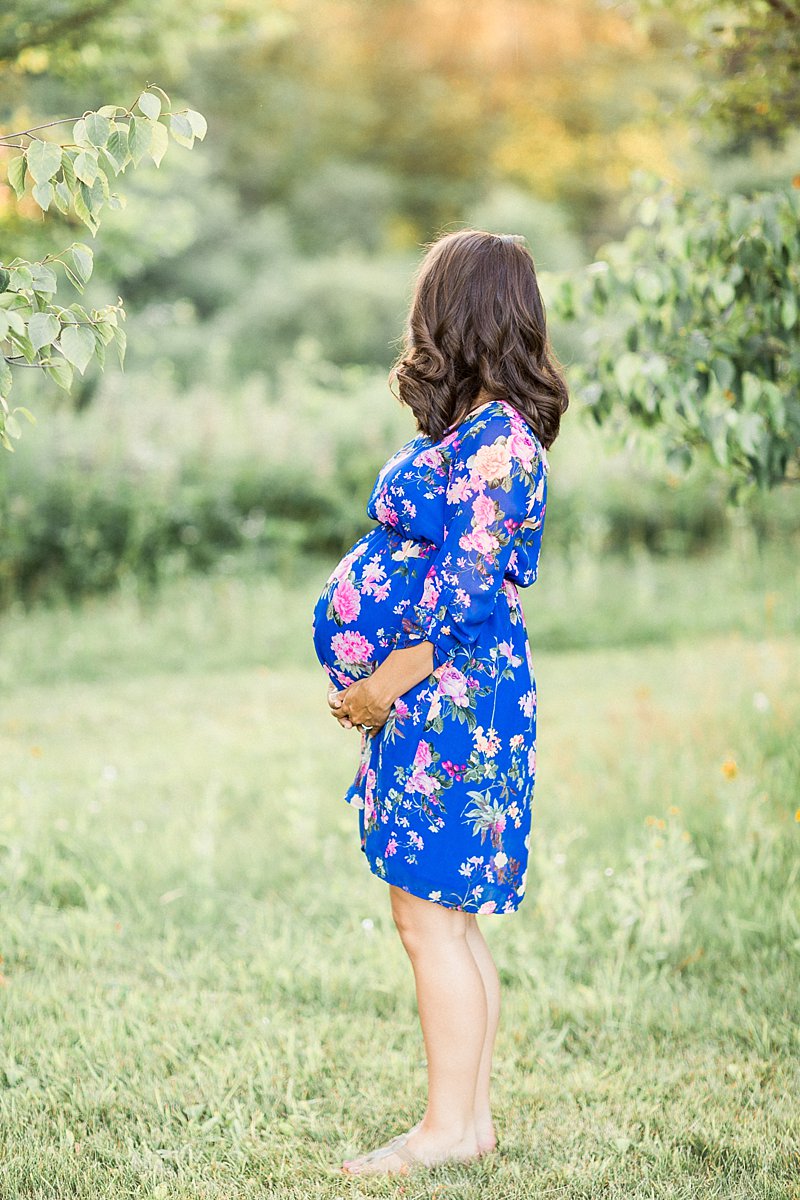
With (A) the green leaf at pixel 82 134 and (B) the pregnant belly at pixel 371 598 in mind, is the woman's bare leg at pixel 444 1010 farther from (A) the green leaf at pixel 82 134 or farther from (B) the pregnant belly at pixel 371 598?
(A) the green leaf at pixel 82 134

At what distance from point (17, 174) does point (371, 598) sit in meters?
1.01

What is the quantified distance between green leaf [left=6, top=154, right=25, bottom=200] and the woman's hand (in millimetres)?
1101

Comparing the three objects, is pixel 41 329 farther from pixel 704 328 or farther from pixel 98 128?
pixel 704 328

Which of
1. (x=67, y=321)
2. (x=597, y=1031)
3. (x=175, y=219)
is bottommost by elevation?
(x=597, y=1031)

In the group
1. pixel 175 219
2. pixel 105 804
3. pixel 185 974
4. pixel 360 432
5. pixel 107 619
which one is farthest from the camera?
pixel 360 432

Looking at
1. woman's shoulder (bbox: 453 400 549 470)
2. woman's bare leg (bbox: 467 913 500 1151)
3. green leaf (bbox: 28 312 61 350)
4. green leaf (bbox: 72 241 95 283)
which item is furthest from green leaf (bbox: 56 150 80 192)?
woman's bare leg (bbox: 467 913 500 1151)

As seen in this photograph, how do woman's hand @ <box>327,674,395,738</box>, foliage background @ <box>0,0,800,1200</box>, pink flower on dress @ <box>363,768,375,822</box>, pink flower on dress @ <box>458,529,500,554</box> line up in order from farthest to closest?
1. foliage background @ <box>0,0,800,1200</box>
2. pink flower on dress @ <box>363,768,375,822</box>
3. woman's hand @ <box>327,674,395,738</box>
4. pink flower on dress @ <box>458,529,500,554</box>

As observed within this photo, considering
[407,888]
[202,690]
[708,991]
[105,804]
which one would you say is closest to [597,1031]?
[708,991]

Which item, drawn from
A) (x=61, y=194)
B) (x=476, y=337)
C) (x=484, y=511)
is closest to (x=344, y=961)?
(x=484, y=511)

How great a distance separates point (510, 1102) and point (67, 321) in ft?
6.74

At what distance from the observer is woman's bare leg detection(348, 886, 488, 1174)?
8.13ft

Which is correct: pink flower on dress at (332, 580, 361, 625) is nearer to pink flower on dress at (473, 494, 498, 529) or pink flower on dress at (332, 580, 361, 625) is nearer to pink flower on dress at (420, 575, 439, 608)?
pink flower on dress at (420, 575, 439, 608)

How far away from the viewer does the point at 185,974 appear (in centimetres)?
345

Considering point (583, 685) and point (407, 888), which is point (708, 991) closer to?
point (407, 888)
